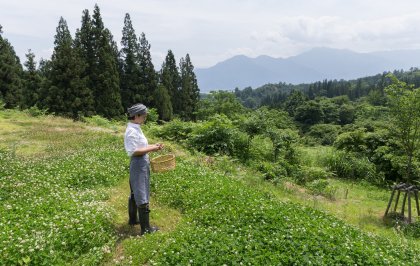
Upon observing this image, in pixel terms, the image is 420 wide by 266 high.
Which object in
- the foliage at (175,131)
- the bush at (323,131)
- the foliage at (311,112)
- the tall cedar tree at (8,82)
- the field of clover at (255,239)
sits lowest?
the bush at (323,131)

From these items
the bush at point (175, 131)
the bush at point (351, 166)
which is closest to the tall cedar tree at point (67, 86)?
the bush at point (175, 131)

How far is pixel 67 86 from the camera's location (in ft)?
144

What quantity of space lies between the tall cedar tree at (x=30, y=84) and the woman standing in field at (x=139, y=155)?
48208mm

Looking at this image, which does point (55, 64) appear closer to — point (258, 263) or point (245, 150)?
point (245, 150)

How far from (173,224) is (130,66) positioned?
49937 millimetres

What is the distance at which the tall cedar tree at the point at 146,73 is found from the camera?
56.1 metres

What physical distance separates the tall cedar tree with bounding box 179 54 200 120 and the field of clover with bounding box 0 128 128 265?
52187 mm

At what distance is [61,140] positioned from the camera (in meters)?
19.7

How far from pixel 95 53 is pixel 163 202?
138 feet

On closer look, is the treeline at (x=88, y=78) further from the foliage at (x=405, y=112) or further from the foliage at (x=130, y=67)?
the foliage at (x=405, y=112)

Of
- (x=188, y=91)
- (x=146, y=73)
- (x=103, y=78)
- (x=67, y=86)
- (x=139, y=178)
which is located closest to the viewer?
(x=139, y=178)

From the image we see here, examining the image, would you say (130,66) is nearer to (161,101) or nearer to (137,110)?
(161,101)

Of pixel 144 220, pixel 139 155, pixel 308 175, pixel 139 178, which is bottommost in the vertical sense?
pixel 308 175

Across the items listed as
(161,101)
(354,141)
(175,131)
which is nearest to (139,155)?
(175,131)
